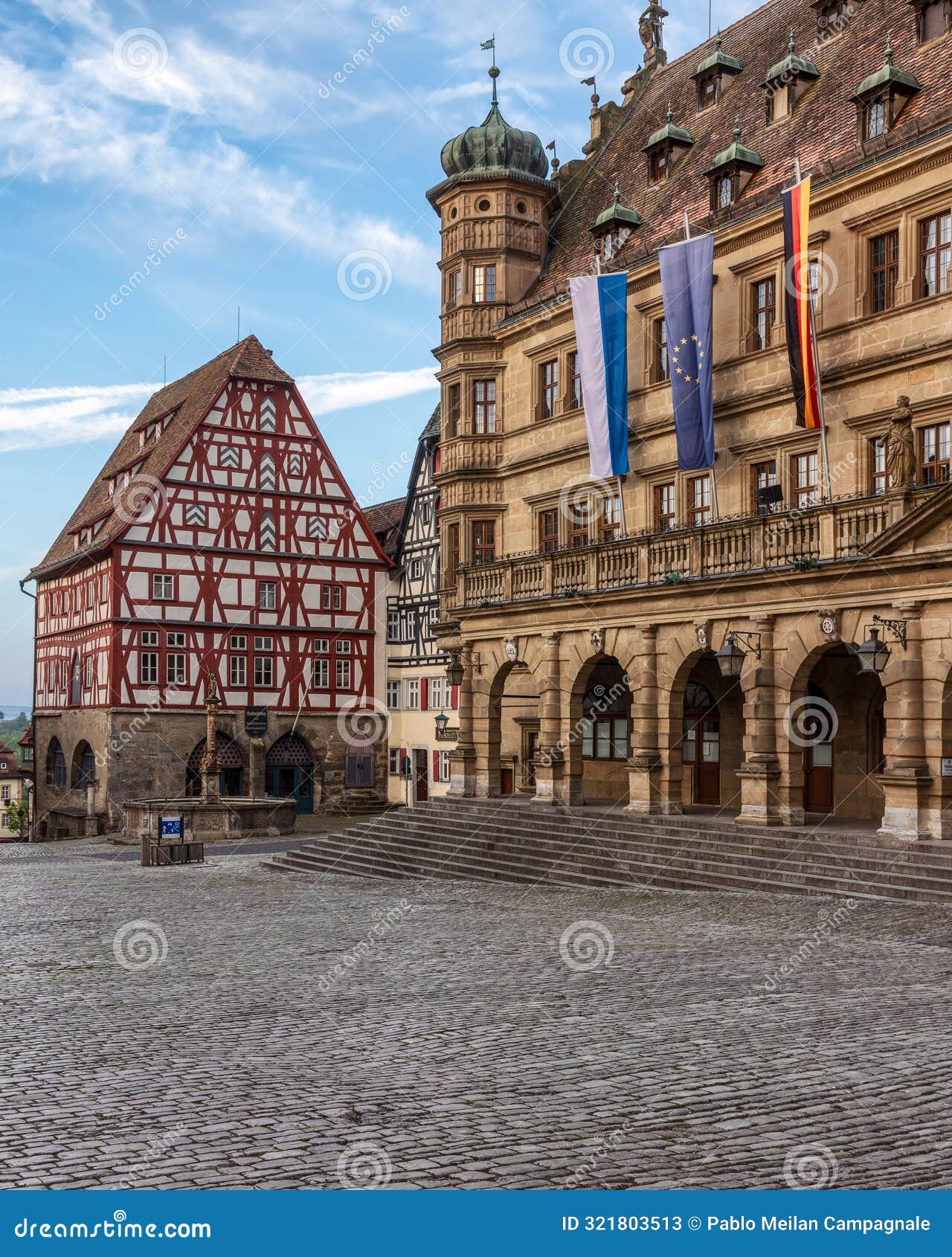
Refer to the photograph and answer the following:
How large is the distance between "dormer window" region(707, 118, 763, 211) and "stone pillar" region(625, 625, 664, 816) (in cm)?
1004

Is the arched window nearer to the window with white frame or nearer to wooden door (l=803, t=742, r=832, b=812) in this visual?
the window with white frame

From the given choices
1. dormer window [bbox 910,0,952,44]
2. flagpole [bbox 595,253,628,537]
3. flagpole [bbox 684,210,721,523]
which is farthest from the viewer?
flagpole [bbox 595,253,628,537]

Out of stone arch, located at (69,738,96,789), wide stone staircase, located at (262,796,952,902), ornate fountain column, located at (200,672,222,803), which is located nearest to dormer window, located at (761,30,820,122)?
wide stone staircase, located at (262,796,952,902)

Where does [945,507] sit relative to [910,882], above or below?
above

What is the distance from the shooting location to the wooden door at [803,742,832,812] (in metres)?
Result: 27.2

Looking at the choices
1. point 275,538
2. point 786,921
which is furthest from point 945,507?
point 275,538

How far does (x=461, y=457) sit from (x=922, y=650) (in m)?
17.5

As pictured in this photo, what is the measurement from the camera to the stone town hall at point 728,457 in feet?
74.1

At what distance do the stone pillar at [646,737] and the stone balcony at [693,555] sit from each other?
4.41 feet

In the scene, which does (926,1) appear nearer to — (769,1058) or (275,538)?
(769,1058)

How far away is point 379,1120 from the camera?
850 cm

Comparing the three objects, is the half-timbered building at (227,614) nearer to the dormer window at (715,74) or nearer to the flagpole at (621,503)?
the dormer window at (715,74)

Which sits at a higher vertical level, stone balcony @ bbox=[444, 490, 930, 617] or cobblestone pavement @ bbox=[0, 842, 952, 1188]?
stone balcony @ bbox=[444, 490, 930, 617]

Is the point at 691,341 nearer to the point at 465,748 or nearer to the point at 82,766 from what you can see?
the point at 465,748
